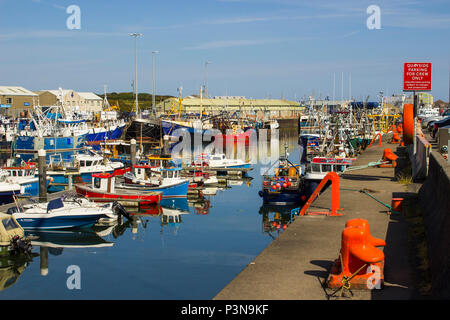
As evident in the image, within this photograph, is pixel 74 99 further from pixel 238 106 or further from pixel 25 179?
pixel 25 179

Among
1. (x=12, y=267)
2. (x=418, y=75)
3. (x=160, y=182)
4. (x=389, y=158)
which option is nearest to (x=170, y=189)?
(x=160, y=182)

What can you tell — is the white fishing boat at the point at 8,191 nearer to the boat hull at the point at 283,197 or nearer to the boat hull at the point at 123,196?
the boat hull at the point at 123,196

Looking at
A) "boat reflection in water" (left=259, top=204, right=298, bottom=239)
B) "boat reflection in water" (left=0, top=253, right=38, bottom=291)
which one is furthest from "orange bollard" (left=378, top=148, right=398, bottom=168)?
"boat reflection in water" (left=0, top=253, right=38, bottom=291)

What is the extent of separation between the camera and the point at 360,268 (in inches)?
368

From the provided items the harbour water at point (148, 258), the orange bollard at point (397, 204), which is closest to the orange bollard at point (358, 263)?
the orange bollard at point (397, 204)

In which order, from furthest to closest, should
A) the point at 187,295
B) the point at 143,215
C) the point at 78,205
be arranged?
the point at 143,215 → the point at 78,205 → the point at 187,295

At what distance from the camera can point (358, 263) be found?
9438 mm

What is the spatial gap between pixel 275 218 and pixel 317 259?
17.0 m

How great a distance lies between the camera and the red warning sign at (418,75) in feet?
62.3

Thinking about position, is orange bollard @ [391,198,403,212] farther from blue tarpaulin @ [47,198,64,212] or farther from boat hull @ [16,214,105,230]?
blue tarpaulin @ [47,198,64,212]

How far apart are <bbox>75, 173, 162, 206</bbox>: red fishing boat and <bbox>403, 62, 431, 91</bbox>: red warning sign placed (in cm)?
1672

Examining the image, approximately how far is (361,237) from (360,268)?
1.80ft
